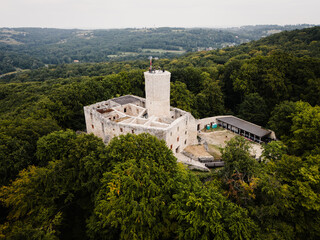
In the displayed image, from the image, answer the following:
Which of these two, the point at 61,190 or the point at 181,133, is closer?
the point at 61,190

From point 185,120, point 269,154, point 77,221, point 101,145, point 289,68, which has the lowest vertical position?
point 77,221

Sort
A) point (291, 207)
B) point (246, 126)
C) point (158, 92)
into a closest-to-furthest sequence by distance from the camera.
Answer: point (291, 207)
point (158, 92)
point (246, 126)

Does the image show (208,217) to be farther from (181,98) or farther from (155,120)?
(181,98)

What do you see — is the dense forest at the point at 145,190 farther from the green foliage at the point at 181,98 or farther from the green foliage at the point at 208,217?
the green foliage at the point at 181,98

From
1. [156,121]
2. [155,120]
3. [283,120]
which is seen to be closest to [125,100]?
[155,120]

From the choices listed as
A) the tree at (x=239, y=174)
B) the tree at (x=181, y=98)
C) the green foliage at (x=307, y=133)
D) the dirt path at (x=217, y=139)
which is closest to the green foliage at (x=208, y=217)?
the tree at (x=239, y=174)

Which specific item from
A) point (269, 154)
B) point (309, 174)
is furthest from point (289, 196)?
point (269, 154)

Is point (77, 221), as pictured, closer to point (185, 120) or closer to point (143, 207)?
point (143, 207)
